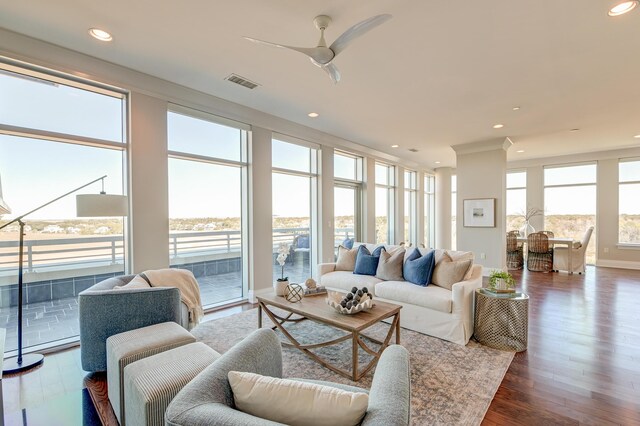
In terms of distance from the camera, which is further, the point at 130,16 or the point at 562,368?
the point at 562,368

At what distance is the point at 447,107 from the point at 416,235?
528cm

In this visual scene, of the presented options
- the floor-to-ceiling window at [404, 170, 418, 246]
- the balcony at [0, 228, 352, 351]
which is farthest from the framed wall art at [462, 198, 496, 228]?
the balcony at [0, 228, 352, 351]

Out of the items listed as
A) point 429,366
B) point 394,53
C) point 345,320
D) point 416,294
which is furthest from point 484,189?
point 345,320

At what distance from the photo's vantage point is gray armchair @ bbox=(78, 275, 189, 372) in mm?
2334

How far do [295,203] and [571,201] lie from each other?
25.2 feet

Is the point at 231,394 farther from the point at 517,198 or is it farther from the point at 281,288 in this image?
the point at 517,198

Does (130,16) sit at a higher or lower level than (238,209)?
higher

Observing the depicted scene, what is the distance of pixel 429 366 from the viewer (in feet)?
→ 8.75

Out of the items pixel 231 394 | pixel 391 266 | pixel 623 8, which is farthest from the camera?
pixel 391 266

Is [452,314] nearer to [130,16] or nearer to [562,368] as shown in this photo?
[562,368]

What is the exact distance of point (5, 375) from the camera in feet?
8.10

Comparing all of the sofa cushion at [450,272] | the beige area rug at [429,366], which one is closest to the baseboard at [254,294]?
the beige area rug at [429,366]

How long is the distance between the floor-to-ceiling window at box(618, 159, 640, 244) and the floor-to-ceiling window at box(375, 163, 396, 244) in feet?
18.3

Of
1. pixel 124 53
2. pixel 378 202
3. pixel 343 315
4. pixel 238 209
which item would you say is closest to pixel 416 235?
pixel 378 202
